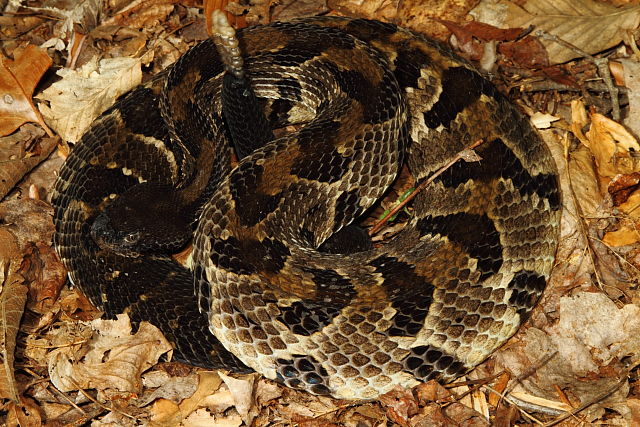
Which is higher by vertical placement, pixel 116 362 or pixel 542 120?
pixel 542 120

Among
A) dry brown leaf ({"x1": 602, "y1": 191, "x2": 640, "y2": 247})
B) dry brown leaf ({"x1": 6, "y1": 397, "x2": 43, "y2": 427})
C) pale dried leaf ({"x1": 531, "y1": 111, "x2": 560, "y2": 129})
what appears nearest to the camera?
dry brown leaf ({"x1": 6, "y1": 397, "x2": 43, "y2": 427})

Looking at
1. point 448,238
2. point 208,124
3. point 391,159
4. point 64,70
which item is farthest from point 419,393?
point 64,70

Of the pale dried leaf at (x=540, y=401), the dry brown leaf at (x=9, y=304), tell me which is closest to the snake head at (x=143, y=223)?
the dry brown leaf at (x=9, y=304)

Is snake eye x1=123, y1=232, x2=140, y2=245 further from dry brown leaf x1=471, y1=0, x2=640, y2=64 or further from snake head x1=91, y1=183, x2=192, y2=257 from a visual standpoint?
dry brown leaf x1=471, y1=0, x2=640, y2=64

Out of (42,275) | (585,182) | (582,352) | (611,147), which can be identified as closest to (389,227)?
(585,182)

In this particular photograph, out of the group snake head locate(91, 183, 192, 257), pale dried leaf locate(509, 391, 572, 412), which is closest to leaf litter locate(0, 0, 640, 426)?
pale dried leaf locate(509, 391, 572, 412)

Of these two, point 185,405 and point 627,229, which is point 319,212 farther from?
point 627,229

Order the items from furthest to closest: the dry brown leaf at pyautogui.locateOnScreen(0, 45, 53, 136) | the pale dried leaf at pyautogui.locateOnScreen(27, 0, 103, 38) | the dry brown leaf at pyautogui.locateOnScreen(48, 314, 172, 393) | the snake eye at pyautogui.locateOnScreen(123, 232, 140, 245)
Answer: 1. the pale dried leaf at pyautogui.locateOnScreen(27, 0, 103, 38)
2. the dry brown leaf at pyautogui.locateOnScreen(0, 45, 53, 136)
3. the snake eye at pyautogui.locateOnScreen(123, 232, 140, 245)
4. the dry brown leaf at pyautogui.locateOnScreen(48, 314, 172, 393)

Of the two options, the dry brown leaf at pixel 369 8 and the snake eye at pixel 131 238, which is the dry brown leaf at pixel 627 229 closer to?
the dry brown leaf at pixel 369 8
